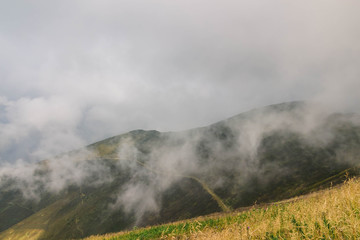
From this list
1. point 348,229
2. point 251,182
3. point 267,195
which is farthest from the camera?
point 251,182

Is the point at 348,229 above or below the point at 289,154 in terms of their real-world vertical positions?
above

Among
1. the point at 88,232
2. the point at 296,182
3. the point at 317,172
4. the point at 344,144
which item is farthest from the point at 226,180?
the point at 88,232

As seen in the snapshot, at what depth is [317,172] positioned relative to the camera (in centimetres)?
15312

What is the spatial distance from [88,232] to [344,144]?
227 metres

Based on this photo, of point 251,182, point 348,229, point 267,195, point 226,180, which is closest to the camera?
point 348,229

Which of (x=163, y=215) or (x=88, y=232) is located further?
(x=88, y=232)

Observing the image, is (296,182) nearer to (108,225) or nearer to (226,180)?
(226,180)

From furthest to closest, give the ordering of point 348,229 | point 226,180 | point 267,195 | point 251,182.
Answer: point 226,180 → point 251,182 → point 267,195 → point 348,229

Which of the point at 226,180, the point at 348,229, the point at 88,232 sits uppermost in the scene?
the point at 348,229

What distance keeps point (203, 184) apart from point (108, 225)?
9100 centimetres

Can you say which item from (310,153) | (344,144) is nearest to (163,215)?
(310,153)

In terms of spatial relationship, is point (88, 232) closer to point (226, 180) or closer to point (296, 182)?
point (226, 180)

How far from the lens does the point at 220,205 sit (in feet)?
487

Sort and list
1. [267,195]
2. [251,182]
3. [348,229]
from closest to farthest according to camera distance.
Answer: [348,229]
[267,195]
[251,182]
